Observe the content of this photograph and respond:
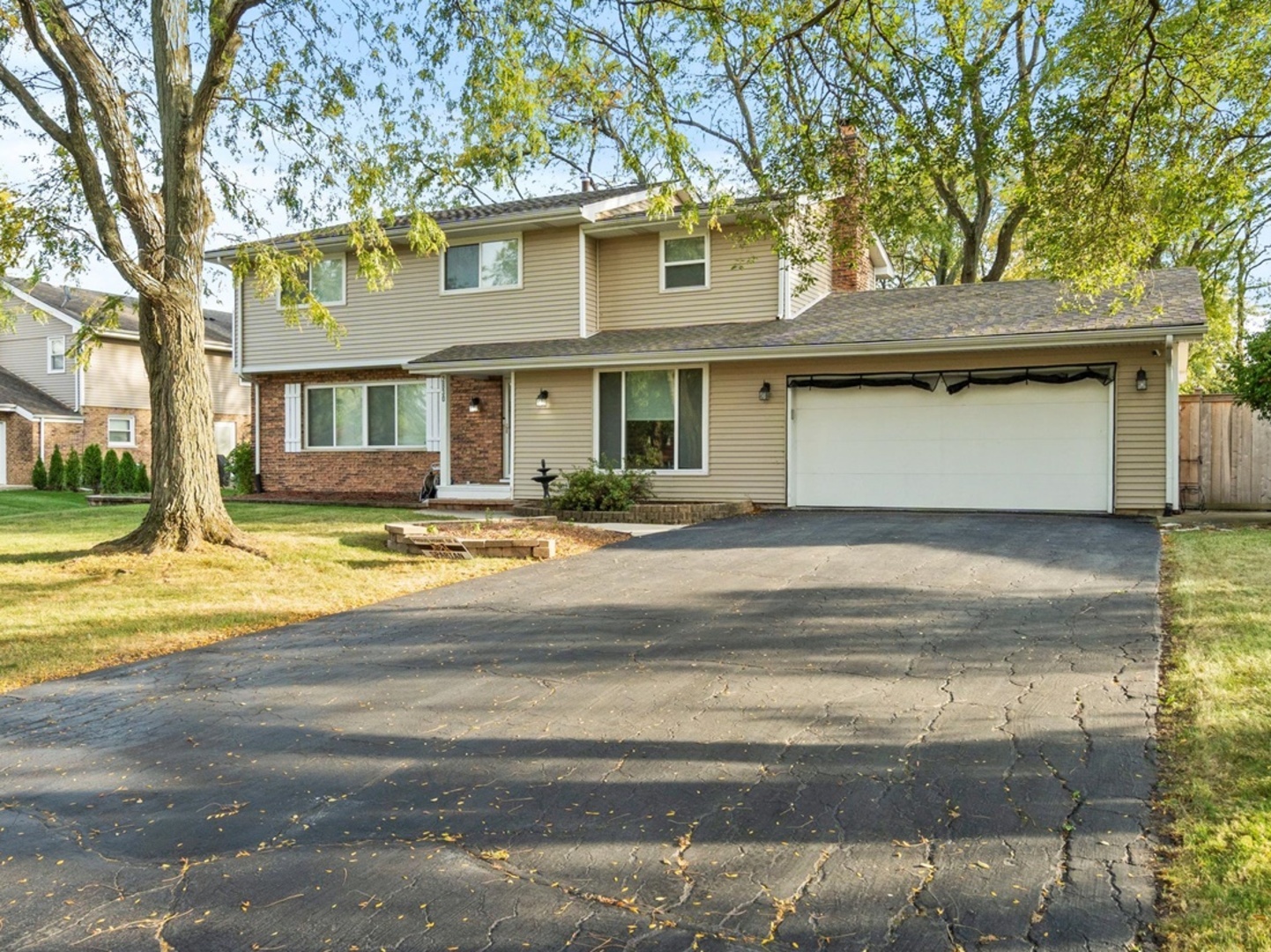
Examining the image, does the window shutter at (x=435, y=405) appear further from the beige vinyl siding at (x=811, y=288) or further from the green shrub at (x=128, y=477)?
the green shrub at (x=128, y=477)

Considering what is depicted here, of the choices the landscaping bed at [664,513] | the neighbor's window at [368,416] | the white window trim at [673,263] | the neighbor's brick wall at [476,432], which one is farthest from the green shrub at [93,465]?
the white window trim at [673,263]

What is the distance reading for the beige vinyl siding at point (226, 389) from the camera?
31422 mm

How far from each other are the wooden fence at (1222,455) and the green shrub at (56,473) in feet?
87.3

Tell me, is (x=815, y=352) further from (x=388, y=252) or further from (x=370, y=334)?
(x=370, y=334)

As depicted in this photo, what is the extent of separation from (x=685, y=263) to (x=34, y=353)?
914 inches

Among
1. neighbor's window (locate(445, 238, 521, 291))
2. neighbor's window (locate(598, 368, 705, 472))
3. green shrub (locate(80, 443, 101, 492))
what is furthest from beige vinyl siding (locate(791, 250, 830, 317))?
green shrub (locate(80, 443, 101, 492))

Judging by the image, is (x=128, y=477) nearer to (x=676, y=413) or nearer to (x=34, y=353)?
(x=34, y=353)

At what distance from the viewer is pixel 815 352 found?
15008 millimetres

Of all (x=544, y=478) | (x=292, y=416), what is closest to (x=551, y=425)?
(x=544, y=478)

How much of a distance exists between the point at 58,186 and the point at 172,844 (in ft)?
34.4

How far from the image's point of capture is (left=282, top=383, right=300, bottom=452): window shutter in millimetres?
20859

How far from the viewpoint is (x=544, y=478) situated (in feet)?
56.2

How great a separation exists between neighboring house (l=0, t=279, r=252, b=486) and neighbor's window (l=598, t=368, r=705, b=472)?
49.0ft

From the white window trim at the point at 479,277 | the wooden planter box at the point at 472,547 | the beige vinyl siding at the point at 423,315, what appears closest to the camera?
the wooden planter box at the point at 472,547
